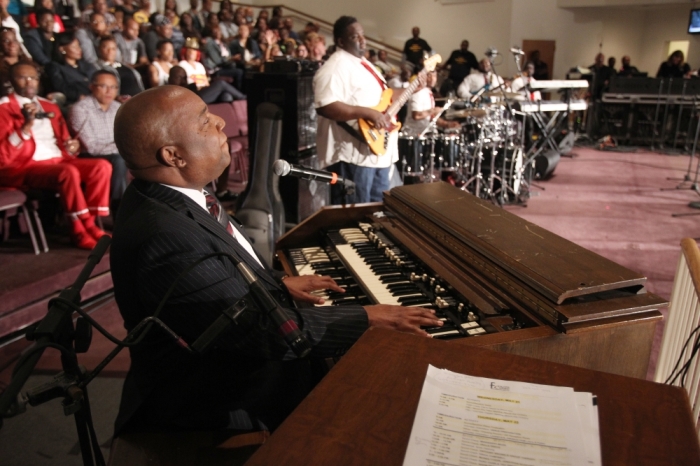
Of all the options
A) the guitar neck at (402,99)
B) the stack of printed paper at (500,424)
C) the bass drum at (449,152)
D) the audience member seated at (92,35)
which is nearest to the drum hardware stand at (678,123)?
the bass drum at (449,152)

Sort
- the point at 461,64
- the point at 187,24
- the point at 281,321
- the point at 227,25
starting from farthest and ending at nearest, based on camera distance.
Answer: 1. the point at 461,64
2. the point at 227,25
3. the point at 187,24
4. the point at 281,321

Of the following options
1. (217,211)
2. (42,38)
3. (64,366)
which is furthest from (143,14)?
(64,366)

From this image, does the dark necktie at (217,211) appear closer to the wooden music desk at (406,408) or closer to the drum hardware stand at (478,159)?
the wooden music desk at (406,408)

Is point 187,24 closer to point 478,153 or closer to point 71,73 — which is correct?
point 71,73

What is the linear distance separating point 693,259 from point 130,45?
869 cm

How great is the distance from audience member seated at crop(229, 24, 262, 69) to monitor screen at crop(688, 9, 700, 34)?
11940 mm

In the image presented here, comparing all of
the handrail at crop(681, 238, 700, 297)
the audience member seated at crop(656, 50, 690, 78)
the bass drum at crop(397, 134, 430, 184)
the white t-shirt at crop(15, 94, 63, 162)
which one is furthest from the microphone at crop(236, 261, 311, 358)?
the audience member seated at crop(656, 50, 690, 78)

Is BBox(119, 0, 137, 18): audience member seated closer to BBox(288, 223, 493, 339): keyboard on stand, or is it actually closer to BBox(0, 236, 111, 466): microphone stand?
BBox(288, 223, 493, 339): keyboard on stand

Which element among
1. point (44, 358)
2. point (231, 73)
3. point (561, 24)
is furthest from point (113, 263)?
point (561, 24)

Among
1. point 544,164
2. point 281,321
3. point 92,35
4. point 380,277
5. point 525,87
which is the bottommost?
point 544,164

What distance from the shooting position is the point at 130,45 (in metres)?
8.52

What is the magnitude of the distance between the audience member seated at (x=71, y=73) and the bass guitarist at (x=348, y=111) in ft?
11.8

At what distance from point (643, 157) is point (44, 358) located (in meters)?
10.8

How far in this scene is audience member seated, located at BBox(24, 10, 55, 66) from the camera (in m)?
6.96
